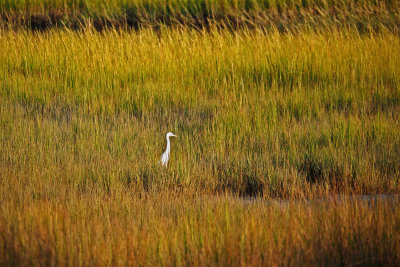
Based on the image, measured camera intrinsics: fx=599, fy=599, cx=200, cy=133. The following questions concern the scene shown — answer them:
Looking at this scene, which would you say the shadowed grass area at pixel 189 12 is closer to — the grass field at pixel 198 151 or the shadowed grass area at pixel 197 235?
the grass field at pixel 198 151

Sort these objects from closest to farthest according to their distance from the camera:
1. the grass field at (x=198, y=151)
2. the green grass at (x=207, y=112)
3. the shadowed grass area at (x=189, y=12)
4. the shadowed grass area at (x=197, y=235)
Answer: the shadowed grass area at (x=197, y=235), the grass field at (x=198, y=151), the green grass at (x=207, y=112), the shadowed grass area at (x=189, y=12)

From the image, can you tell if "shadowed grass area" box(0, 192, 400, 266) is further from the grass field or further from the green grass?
the green grass

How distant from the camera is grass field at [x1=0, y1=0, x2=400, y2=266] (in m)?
3.24

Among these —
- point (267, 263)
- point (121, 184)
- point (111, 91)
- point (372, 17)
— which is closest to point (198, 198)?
point (121, 184)

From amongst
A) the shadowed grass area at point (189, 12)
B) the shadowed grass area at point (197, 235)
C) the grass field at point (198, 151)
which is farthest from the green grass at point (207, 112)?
the shadowed grass area at point (189, 12)

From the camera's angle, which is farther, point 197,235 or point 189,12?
point 189,12

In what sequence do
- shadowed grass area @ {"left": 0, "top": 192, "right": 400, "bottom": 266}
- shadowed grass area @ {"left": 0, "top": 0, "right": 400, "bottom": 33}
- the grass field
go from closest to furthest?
shadowed grass area @ {"left": 0, "top": 192, "right": 400, "bottom": 266} < the grass field < shadowed grass area @ {"left": 0, "top": 0, "right": 400, "bottom": 33}

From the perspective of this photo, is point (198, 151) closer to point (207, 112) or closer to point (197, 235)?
point (207, 112)

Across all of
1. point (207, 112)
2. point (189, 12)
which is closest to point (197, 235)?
point (207, 112)

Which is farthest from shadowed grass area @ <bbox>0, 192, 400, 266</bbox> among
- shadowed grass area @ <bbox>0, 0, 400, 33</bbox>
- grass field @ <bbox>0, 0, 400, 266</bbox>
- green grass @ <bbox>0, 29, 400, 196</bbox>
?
shadowed grass area @ <bbox>0, 0, 400, 33</bbox>

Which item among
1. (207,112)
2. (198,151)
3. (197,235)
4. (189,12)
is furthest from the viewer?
(189,12)

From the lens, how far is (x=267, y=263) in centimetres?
305

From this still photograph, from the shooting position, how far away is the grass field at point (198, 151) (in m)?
3.24

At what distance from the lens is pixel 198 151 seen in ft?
17.8
